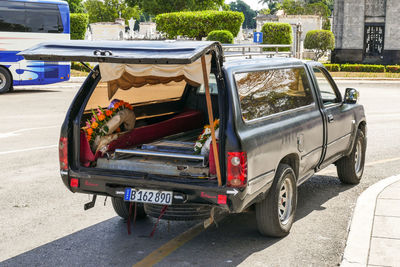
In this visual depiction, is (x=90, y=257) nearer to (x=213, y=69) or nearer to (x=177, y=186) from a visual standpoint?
(x=177, y=186)

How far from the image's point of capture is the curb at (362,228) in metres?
5.46

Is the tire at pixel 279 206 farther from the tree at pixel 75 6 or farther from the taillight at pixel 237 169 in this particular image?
the tree at pixel 75 6

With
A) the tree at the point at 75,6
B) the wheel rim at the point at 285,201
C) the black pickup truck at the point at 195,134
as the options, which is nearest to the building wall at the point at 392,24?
the black pickup truck at the point at 195,134

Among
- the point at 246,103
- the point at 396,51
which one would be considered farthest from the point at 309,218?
the point at 396,51

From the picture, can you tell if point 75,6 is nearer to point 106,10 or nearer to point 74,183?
point 106,10

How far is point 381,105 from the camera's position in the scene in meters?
21.1

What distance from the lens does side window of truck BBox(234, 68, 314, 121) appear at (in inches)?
227

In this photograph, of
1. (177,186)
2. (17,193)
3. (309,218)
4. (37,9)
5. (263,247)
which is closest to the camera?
(177,186)

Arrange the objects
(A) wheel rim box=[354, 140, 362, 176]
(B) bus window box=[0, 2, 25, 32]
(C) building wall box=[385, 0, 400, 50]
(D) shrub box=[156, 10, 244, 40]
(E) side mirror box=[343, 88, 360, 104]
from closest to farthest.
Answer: (E) side mirror box=[343, 88, 360, 104]
(A) wheel rim box=[354, 140, 362, 176]
(B) bus window box=[0, 2, 25, 32]
(C) building wall box=[385, 0, 400, 50]
(D) shrub box=[156, 10, 244, 40]

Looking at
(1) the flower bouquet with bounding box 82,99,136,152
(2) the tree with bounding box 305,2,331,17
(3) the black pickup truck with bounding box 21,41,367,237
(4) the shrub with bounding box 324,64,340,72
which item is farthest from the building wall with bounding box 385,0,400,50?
(1) the flower bouquet with bounding box 82,99,136,152

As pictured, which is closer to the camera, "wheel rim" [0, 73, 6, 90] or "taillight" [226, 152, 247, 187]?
"taillight" [226, 152, 247, 187]

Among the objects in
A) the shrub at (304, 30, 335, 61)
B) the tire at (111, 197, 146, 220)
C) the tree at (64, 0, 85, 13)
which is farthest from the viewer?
the tree at (64, 0, 85, 13)

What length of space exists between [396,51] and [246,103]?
4284 centimetres

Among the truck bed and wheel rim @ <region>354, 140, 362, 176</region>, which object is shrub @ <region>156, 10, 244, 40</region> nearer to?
wheel rim @ <region>354, 140, 362, 176</region>
